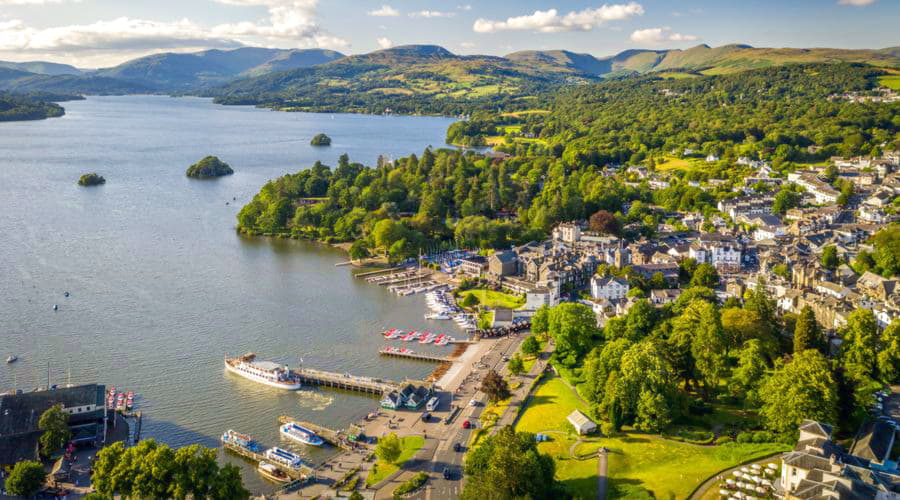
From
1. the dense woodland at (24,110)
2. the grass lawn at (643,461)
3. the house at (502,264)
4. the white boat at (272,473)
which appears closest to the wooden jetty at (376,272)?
the house at (502,264)

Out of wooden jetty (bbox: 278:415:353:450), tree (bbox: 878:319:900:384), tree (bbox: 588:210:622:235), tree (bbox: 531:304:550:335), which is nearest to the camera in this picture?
wooden jetty (bbox: 278:415:353:450)

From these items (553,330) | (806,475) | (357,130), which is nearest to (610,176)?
(553,330)

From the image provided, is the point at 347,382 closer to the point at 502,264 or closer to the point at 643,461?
the point at 643,461

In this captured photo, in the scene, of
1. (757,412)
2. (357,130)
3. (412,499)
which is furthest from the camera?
(357,130)

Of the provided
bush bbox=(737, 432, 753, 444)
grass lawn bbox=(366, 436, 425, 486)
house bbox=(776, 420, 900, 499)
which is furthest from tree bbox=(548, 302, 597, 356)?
house bbox=(776, 420, 900, 499)

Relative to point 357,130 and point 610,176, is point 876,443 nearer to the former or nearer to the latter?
point 610,176

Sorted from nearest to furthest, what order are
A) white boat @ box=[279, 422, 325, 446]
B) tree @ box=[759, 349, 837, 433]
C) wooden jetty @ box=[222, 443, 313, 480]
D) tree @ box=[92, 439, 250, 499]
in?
tree @ box=[92, 439, 250, 499] → tree @ box=[759, 349, 837, 433] → wooden jetty @ box=[222, 443, 313, 480] → white boat @ box=[279, 422, 325, 446]

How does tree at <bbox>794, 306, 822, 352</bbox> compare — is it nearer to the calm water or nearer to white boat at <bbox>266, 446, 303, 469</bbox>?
the calm water
